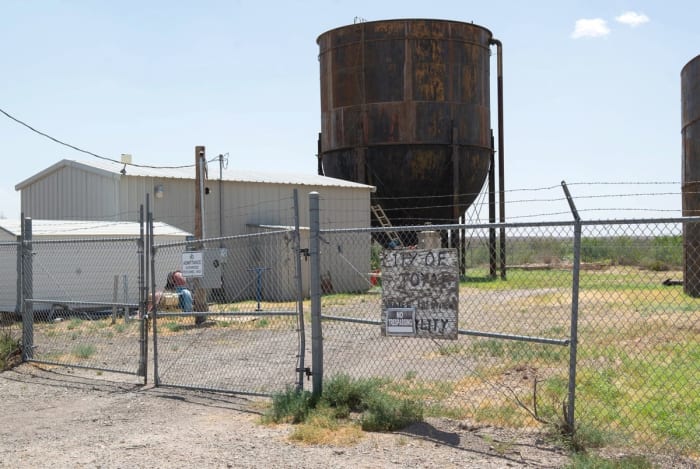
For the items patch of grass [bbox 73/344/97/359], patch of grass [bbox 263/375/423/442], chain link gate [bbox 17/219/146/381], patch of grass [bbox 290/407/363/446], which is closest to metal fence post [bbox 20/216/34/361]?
patch of grass [bbox 73/344/97/359]

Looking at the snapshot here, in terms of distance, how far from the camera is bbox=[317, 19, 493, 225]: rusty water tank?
94.8ft

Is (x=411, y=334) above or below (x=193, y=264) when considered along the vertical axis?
below

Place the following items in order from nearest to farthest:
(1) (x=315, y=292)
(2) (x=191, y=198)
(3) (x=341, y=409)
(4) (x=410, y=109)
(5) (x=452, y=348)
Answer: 1. (3) (x=341, y=409)
2. (1) (x=315, y=292)
3. (5) (x=452, y=348)
4. (2) (x=191, y=198)
5. (4) (x=410, y=109)

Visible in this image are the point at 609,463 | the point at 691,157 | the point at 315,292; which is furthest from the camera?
the point at 691,157

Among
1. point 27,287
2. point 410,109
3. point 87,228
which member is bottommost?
point 27,287

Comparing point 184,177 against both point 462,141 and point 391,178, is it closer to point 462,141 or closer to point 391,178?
point 391,178

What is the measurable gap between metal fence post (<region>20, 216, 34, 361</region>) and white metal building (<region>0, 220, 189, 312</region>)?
7.00 metres

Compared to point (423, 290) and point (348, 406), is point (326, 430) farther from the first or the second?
point (423, 290)

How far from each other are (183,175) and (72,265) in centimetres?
528

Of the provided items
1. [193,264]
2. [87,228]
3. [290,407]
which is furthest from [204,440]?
[87,228]

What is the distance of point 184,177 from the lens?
23.3 meters

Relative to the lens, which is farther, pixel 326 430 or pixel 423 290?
pixel 423 290

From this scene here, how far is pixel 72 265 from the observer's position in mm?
19266

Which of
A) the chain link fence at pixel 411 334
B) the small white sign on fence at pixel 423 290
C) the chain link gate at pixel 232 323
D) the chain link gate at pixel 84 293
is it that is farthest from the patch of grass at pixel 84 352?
the small white sign on fence at pixel 423 290
